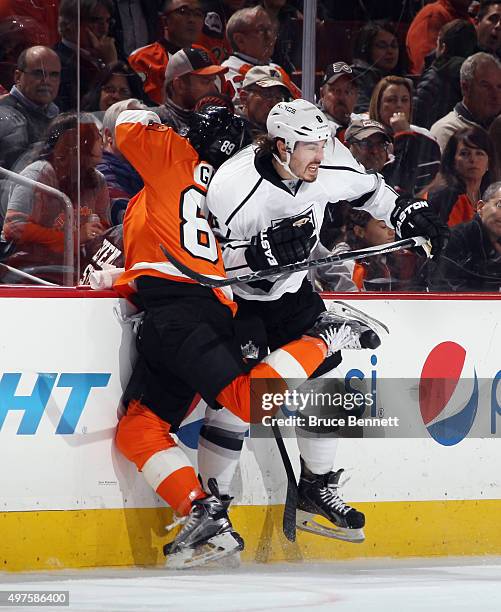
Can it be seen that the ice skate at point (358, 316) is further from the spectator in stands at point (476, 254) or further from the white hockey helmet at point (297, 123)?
A: the white hockey helmet at point (297, 123)

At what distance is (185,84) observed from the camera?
3967mm

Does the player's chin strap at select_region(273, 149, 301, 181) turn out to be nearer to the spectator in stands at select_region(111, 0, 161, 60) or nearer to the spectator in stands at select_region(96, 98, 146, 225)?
the spectator in stands at select_region(96, 98, 146, 225)

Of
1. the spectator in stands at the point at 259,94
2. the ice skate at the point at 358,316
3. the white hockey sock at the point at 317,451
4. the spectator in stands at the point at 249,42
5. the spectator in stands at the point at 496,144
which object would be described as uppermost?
the spectator in stands at the point at 249,42

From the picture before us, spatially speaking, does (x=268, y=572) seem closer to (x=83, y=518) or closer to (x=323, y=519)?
(x=323, y=519)

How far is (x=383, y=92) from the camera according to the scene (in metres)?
4.22

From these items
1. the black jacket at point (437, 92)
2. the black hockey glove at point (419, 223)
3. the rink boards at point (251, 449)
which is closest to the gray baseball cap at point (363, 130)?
the black jacket at point (437, 92)

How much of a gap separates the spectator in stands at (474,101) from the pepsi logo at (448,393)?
0.77 metres

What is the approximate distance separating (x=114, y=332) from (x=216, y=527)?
0.67 metres

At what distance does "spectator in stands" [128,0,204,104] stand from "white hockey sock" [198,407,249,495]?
1.08 metres

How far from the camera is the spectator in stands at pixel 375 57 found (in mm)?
4172

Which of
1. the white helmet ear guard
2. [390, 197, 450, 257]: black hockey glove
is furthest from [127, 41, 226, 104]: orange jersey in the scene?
[390, 197, 450, 257]: black hockey glove

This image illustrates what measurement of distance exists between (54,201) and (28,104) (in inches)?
12.0

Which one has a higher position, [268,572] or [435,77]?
[435,77]

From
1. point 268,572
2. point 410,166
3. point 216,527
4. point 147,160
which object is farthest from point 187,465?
point 410,166
